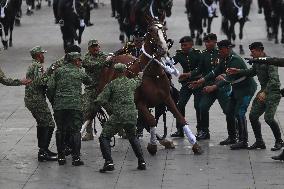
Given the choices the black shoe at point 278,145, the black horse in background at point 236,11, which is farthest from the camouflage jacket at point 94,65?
the black horse in background at point 236,11

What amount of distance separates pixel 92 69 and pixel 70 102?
170 cm

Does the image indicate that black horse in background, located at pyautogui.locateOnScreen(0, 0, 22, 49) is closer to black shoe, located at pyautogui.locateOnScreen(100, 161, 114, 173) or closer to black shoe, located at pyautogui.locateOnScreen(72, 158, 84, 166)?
black shoe, located at pyautogui.locateOnScreen(72, 158, 84, 166)

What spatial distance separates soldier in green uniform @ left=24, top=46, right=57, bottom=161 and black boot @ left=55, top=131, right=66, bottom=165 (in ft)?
1.21

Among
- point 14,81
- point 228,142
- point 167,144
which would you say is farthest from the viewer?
point 228,142

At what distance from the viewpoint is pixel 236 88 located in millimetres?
17125

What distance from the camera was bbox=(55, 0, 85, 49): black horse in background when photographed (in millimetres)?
28531

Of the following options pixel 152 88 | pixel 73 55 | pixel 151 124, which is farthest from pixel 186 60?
pixel 73 55

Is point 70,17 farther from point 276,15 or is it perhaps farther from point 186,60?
point 186,60

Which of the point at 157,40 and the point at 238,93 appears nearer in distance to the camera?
the point at 157,40

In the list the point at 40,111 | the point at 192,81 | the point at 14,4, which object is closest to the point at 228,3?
the point at 14,4

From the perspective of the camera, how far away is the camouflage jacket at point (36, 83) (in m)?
16.1

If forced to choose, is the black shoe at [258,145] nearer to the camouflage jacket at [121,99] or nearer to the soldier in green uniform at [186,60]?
the soldier in green uniform at [186,60]

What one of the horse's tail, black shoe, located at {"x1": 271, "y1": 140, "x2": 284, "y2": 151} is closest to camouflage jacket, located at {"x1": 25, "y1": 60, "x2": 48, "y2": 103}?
black shoe, located at {"x1": 271, "y1": 140, "x2": 284, "y2": 151}

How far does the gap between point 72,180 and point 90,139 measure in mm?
3031
